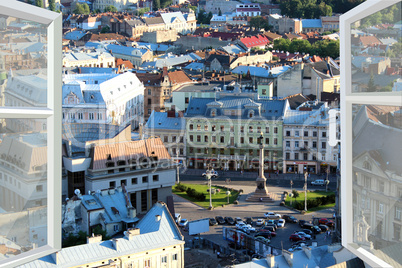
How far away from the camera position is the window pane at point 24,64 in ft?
8.83

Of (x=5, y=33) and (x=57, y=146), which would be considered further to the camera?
(x=57, y=146)

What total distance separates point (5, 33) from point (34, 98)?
0.37 m

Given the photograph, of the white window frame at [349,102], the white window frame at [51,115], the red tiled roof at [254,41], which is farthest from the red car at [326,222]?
the red tiled roof at [254,41]

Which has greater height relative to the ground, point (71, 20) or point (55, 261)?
point (71, 20)

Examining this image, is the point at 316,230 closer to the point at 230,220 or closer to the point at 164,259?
the point at 230,220

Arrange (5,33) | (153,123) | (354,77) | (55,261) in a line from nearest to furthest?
(5,33), (354,77), (55,261), (153,123)

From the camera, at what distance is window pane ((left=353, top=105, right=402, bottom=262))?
2.87 meters

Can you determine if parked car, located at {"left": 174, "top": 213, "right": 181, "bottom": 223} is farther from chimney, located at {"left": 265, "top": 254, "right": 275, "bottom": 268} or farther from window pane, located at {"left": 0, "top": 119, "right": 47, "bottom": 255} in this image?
window pane, located at {"left": 0, "top": 119, "right": 47, "bottom": 255}

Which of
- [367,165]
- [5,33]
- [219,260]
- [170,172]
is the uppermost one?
[5,33]

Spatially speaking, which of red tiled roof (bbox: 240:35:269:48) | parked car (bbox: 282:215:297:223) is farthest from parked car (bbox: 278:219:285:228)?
red tiled roof (bbox: 240:35:269:48)

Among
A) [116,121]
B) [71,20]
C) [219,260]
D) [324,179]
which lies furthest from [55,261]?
[71,20]

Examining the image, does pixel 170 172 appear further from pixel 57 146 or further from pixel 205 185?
pixel 57 146

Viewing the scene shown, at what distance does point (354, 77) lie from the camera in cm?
321

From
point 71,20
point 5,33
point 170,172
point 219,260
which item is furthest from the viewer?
point 71,20
